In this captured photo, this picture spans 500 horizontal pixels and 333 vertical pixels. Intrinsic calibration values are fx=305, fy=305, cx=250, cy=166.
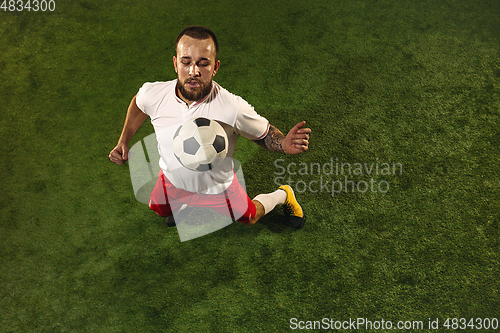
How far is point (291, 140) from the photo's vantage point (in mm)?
1651

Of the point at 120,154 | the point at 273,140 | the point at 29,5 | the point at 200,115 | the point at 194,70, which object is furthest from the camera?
the point at 29,5

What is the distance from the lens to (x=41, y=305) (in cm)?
221

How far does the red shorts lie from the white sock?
0.45 ft

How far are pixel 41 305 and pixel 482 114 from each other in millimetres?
4033

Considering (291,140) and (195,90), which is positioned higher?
(195,90)

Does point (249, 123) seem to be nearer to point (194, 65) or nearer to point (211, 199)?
point (194, 65)

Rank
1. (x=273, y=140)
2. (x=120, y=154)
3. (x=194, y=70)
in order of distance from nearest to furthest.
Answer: (x=194, y=70) < (x=273, y=140) < (x=120, y=154)

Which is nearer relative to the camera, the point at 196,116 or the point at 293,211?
the point at 196,116

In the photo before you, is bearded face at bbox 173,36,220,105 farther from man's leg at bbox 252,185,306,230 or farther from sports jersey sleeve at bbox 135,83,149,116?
man's leg at bbox 252,185,306,230

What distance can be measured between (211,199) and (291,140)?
0.71m

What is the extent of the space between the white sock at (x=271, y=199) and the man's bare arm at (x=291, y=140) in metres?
0.64

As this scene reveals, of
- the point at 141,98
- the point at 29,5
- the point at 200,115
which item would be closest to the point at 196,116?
the point at 200,115

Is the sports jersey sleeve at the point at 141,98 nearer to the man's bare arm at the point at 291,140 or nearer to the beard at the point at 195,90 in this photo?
the beard at the point at 195,90

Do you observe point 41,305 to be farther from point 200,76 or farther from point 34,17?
point 34,17
